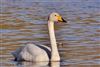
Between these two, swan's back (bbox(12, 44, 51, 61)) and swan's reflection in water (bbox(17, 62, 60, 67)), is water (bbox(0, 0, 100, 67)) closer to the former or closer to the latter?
swan's reflection in water (bbox(17, 62, 60, 67))

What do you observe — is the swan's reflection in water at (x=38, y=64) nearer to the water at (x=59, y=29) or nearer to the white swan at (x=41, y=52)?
the water at (x=59, y=29)

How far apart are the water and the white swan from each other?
245mm

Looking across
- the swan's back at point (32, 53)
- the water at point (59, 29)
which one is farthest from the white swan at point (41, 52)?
the water at point (59, 29)

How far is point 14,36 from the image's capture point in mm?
18016

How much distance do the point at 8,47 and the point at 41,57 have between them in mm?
1715

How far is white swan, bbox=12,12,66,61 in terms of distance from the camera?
14.5 m

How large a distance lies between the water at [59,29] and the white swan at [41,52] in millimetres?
245

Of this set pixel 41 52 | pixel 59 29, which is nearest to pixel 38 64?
pixel 41 52

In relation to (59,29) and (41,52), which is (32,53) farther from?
(59,29)

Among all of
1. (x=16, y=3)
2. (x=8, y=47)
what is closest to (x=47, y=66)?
(x=8, y=47)

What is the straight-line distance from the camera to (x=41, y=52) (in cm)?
1462

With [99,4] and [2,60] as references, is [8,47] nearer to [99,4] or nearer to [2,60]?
[2,60]

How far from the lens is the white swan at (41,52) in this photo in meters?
14.5

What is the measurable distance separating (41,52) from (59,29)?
600 centimetres
